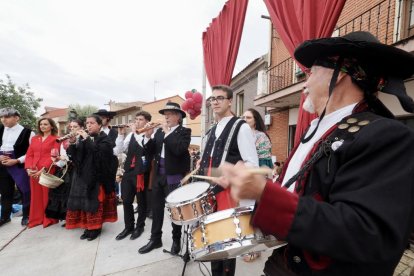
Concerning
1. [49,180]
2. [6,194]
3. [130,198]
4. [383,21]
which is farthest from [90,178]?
[383,21]

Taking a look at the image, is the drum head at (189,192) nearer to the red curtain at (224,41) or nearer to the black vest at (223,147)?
the black vest at (223,147)

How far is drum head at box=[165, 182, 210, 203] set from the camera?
1.81m

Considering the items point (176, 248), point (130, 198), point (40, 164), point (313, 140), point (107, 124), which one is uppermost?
point (107, 124)

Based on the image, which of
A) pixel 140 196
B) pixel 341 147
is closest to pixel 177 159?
pixel 140 196

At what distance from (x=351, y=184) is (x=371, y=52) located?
57 cm

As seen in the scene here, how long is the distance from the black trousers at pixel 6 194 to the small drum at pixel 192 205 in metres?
3.97

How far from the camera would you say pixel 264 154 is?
363cm

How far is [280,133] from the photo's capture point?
326 inches

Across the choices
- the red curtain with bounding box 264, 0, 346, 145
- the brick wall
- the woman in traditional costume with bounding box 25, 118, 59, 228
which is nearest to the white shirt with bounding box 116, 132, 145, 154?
the woman in traditional costume with bounding box 25, 118, 59, 228

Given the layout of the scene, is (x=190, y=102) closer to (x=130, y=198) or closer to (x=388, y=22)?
(x=130, y=198)

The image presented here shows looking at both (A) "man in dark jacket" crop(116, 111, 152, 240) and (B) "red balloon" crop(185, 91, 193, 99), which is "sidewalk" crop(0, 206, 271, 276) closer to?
(A) "man in dark jacket" crop(116, 111, 152, 240)

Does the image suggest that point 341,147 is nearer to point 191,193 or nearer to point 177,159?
point 191,193

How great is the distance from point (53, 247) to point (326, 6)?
4515mm

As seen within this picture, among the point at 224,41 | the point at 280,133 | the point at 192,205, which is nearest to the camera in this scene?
the point at 192,205
